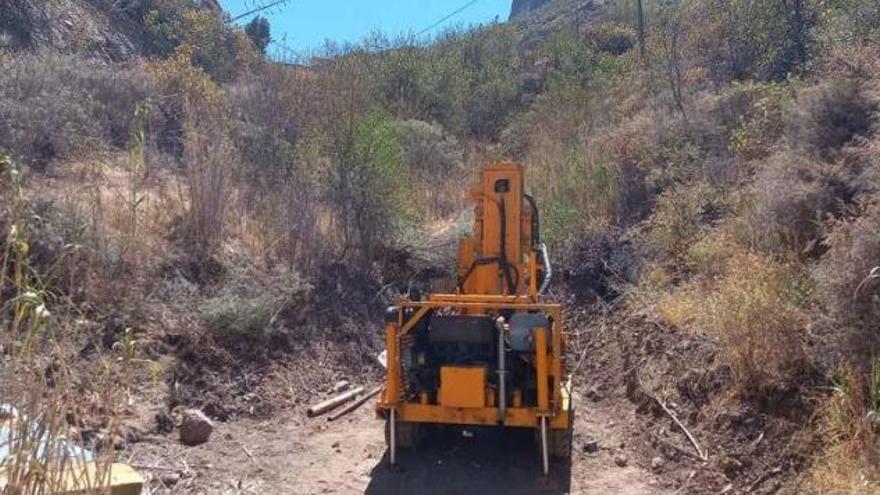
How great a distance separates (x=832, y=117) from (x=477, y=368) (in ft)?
17.6

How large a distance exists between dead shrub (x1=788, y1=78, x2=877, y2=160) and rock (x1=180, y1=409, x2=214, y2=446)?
21.3 ft

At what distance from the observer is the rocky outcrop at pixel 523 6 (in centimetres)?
4956

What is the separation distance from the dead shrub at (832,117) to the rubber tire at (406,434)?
5087 mm

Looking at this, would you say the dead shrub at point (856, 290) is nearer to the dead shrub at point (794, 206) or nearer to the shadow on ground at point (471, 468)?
the dead shrub at point (794, 206)

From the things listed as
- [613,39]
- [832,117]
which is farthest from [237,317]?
[613,39]

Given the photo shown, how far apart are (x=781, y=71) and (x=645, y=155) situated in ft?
8.65

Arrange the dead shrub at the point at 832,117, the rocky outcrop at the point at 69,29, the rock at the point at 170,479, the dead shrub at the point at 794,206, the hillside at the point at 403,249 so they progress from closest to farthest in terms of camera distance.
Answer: the hillside at the point at 403,249 → the rock at the point at 170,479 → the dead shrub at the point at 794,206 → the dead shrub at the point at 832,117 → the rocky outcrop at the point at 69,29

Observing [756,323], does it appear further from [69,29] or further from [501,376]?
[69,29]

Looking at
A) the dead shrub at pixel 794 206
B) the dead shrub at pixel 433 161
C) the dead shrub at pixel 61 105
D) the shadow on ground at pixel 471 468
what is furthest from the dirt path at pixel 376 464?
the dead shrub at pixel 433 161

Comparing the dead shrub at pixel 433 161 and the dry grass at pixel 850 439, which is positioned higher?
the dead shrub at pixel 433 161

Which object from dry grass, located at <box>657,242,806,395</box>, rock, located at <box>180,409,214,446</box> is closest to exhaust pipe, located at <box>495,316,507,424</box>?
dry grass, located at <box>657,242,806,395</box>

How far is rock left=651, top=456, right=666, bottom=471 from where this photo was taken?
740 cm

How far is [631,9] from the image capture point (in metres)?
30.4

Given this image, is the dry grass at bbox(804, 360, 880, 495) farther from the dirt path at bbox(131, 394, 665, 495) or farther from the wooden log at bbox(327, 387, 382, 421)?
the wooden log at bbox(327, 387, 382, 421)
